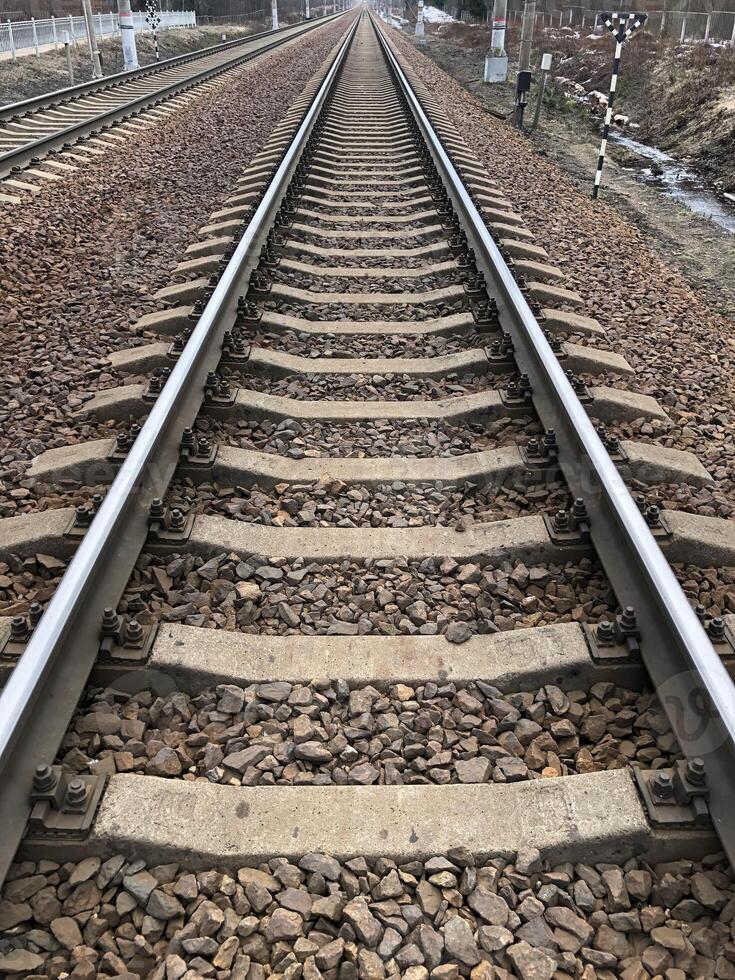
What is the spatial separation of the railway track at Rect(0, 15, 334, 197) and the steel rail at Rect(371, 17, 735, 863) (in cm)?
627

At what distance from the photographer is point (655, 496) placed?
10.6 ft

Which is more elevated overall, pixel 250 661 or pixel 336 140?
pixel 336 140

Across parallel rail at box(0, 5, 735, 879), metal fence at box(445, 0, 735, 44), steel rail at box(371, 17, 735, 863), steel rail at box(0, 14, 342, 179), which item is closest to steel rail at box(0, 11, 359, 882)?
parallel rail at box(0, 5, 735, 879)

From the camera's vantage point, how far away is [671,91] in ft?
58.4

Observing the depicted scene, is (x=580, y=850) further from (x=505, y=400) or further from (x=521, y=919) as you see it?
(x=505, y=400)

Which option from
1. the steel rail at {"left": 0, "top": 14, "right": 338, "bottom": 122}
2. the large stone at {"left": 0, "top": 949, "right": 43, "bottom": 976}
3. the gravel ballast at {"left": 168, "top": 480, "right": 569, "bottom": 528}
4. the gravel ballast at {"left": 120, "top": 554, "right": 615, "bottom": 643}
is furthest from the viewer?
the steel rail at {"left": 0, "top": 14, "right": 338, "bottom": 122}

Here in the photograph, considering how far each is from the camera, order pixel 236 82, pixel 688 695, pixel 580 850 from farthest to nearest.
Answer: pixel 236 82 < pixel 688 695 < pixel 580 850

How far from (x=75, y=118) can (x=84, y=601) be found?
11.7 metres

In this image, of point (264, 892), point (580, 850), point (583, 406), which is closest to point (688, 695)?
point (580, 850)

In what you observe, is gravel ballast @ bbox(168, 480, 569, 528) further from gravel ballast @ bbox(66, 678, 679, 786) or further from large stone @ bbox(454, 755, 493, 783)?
large stone @ bbox(454, 755, 493, 783)

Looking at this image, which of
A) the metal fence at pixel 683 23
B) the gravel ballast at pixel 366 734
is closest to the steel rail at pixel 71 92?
the gravel ballast at pixel 366 734

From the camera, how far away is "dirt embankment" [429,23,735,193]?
13.5 m

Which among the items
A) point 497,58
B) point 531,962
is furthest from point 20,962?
point 497,58

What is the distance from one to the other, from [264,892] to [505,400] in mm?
2518
